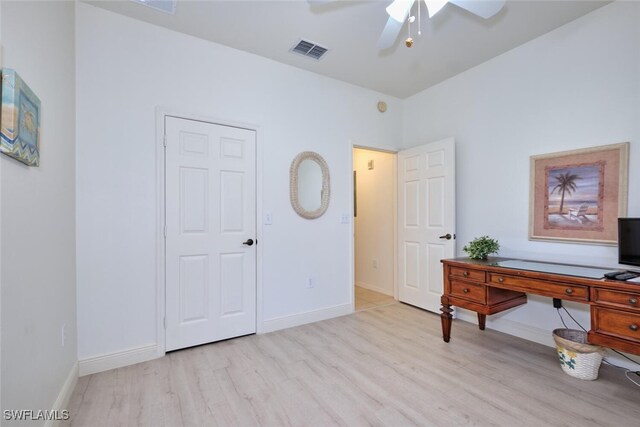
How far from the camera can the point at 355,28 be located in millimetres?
2545

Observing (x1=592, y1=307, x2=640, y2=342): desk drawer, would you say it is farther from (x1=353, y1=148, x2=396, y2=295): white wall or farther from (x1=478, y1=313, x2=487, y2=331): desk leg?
(x1=353, y1=148, x2=396, y2=295): white wall

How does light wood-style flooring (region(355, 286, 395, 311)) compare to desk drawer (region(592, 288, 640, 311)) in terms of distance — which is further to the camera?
light wood-style flooring (region(355, 286, 395, 311))

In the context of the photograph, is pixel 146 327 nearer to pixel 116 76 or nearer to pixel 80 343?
pixel 80 343

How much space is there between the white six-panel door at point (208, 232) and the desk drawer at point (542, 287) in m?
2.19

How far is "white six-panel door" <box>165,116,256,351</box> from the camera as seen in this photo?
257cm

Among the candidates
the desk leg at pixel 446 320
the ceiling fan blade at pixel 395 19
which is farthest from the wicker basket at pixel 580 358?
the ceiling fan blade at pixel 395 19

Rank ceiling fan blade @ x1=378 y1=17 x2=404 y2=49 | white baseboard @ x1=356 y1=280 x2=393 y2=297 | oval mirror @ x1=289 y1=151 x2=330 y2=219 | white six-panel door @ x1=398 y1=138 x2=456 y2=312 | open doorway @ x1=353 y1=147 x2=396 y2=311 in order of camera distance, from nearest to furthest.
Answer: ceiling fan blade @ x1=378 y1=17 x2=404 y2=49, oval mirror @ x1=289 y1=151 x2=330 y2=219, white six-panel door @ x1=398 y1=138 x2=456 y2=312, open doorway @ x1=353 y1=147 x2=396 y2=311, white baseboard @ x1=356 y1=280 x2=393 y2=297

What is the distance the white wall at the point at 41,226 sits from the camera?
123 centimetres

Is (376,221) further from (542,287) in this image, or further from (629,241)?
(629,241)

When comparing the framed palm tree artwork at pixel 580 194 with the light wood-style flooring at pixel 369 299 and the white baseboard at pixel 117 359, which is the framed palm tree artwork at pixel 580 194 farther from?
the white baseboard at pixel 117 359

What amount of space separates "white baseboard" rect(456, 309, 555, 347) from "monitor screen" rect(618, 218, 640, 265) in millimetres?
946

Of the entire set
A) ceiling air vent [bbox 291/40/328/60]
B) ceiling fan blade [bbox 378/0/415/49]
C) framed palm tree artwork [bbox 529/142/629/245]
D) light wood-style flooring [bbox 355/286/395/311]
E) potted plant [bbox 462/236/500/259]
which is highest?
ceiling air vent [bbox 291/40/328/60]

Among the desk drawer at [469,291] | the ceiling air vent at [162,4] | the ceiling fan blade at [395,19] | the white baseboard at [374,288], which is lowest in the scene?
the white baseboard at [374,288]

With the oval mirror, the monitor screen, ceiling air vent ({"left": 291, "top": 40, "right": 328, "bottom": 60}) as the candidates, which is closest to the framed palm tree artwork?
the monitor screen
